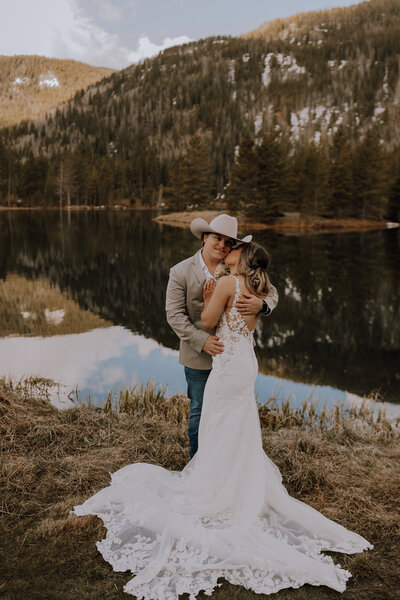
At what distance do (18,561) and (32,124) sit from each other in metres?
178

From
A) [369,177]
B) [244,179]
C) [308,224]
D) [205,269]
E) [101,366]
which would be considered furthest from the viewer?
[369,177]

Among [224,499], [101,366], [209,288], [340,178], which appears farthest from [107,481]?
[340,178]

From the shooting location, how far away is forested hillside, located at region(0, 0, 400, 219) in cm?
5831

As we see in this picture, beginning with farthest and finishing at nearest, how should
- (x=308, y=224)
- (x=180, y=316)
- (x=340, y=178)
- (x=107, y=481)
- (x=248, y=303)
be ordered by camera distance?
1. (x=308, y=224)
2. (x=340, y=178)
3. (x=107, y=481)
4. (x=180, y=316)
5. (x=248, y=303)

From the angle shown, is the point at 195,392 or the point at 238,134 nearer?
the point at 195,392

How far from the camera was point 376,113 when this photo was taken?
13575 cm

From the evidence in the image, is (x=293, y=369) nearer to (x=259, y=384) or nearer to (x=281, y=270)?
(x=259, y=384)

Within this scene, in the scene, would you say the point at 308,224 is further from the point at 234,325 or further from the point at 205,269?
the point at 234,325

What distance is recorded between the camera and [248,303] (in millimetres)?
3736

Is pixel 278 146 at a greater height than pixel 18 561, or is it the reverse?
pixel 278 146

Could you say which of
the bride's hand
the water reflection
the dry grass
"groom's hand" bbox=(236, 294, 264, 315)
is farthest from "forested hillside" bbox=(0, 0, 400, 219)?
"groom's hand" bbox=(236, 294, 264, 315)

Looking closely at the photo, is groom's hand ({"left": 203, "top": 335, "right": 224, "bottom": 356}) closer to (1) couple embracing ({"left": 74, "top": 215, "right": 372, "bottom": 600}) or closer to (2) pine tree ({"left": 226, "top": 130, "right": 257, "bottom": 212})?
(1) couple embracing ({"left": 74, "top": 215, "right": 372, "bottom": 600})

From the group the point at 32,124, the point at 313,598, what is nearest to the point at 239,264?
the point at 313,598

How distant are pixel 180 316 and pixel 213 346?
20.0 inches
